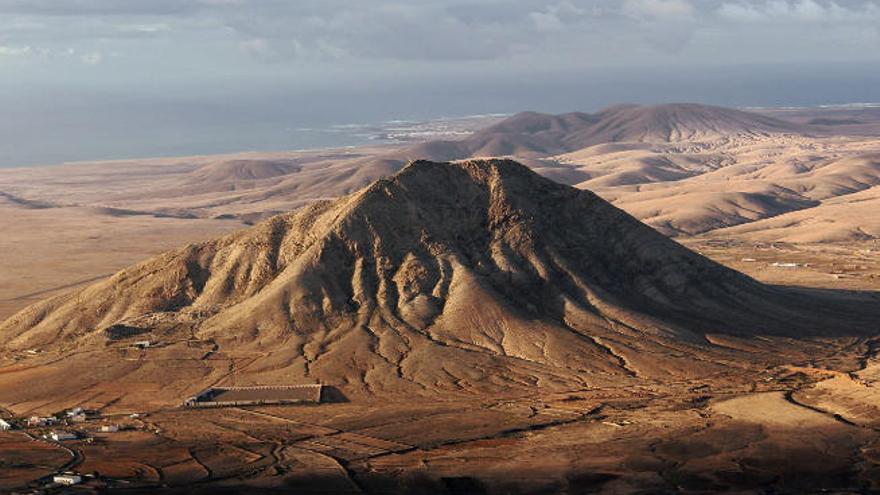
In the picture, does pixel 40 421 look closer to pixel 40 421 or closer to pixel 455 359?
pixel 40 421

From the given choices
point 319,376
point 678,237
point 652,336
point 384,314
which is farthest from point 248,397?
point 678,237

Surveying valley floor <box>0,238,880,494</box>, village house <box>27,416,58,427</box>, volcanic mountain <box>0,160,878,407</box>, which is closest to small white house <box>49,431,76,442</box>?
valley floor <box>0,238,880,494</box>

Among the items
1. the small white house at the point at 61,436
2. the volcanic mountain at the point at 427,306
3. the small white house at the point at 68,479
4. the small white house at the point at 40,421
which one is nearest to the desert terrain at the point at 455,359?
the volcanic mountain at the point at 427,306

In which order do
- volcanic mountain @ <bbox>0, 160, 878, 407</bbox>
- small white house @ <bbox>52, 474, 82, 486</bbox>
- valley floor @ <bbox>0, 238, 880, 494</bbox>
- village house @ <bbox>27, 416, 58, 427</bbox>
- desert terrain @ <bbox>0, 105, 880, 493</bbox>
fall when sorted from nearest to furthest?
small white house @ <bbox>52, 474, 82, 486</bbox>, valley floor @ <bbox>0, 238, 880, 494</bbox>, desert terrain @ <bbox>0, 105, 880, 493</bbox>, village house @ <bbox>27, 416, 58, 427</bbox>, volcanic mountain @ <bbox>0, 160, 878, 407</bbox>

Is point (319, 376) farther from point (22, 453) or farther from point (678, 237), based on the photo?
point (678, 237)

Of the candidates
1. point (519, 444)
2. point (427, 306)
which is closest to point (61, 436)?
point (519, 444)

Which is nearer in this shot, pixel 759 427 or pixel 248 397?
pixel 759 427

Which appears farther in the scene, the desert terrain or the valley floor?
the desert terrain

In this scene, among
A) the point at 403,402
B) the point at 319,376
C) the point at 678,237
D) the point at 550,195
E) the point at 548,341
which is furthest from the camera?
the point at 678,237

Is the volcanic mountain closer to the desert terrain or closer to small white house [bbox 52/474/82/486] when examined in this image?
the desert terrain
